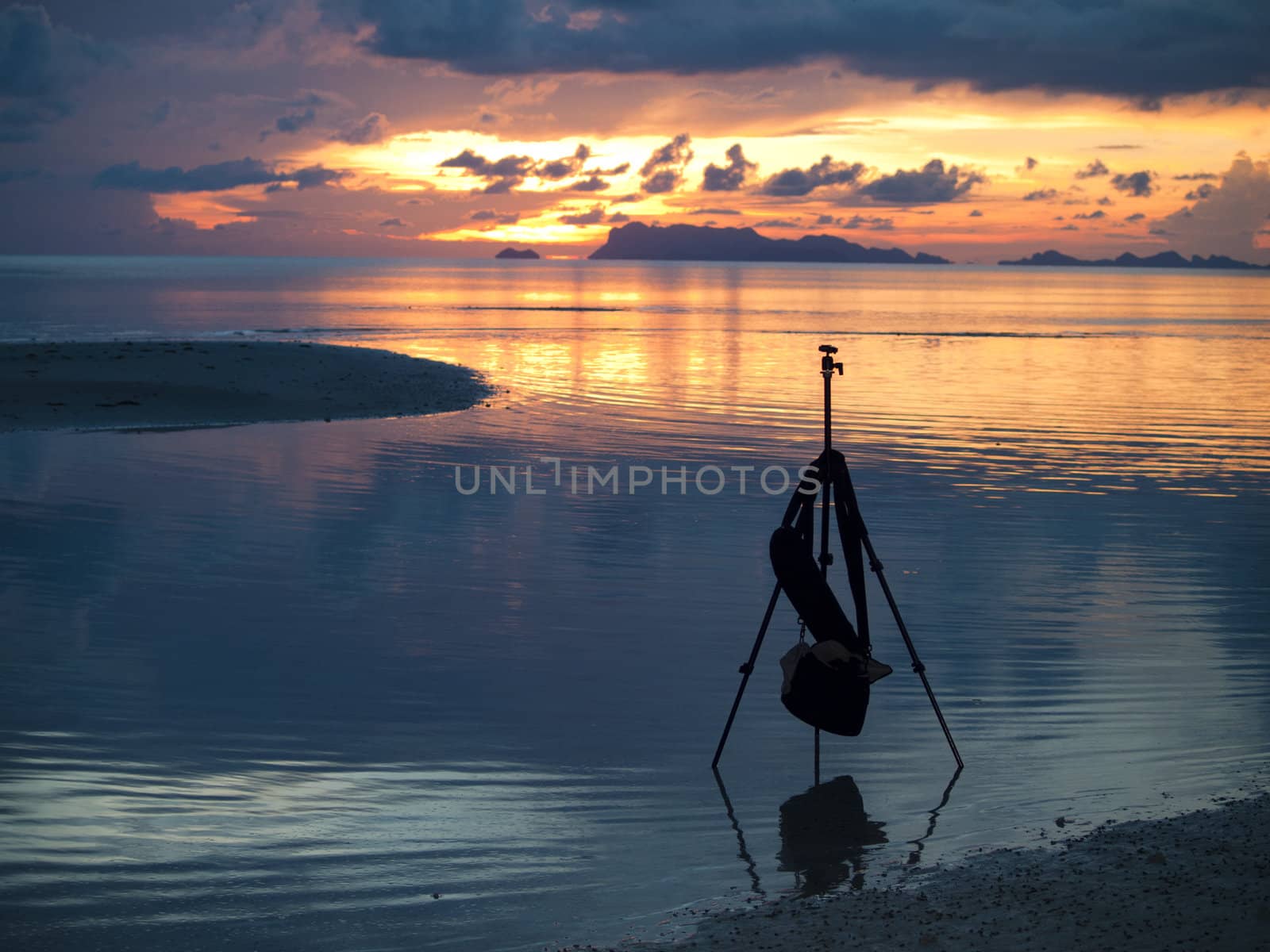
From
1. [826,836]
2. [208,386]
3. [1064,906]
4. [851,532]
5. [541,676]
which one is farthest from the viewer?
[208,386]

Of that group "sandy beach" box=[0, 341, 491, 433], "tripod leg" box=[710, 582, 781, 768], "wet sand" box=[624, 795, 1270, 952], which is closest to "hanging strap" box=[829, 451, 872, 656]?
"tripod leg" box=[710, 582, 781, 768]

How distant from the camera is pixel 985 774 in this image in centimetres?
750

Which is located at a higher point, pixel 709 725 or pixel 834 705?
pixel 834 705

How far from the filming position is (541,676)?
958 cm

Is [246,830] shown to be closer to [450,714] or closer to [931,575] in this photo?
[450,714]

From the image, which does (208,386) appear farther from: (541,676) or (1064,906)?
(1064,906)

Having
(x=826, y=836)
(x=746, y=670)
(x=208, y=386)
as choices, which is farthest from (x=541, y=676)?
(x=208, y=386)

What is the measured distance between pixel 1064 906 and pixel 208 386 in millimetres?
26382

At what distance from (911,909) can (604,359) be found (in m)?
37.0

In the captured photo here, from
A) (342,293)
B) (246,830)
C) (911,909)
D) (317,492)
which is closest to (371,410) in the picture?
(317,492)

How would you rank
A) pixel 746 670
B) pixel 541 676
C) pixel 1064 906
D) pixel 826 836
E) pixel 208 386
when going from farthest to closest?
1. pixel 208 386
2. pixel 541 676
3. pixel 746 670
4. pixel 826 836
5. pixel 1064 906

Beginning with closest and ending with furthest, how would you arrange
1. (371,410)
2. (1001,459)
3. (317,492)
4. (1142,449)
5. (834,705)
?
(834,705) < (317,492) < (1001,459) < (1142,449) < (371,410)

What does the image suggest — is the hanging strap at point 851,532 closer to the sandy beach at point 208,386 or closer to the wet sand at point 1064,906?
the wet sand at point 1064,906

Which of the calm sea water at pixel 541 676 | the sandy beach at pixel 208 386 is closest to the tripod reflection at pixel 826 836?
the calm sea water at pixel 541 676
